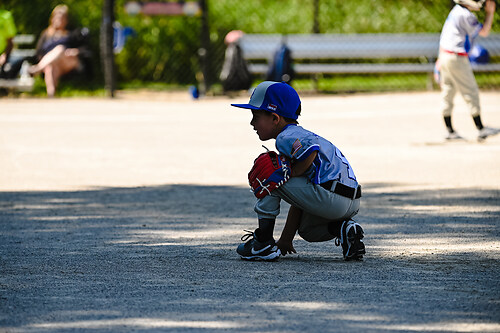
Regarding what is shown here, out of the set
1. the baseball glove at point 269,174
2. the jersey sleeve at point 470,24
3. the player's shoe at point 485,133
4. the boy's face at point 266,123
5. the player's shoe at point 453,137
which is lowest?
the player's shoe at point 453,137

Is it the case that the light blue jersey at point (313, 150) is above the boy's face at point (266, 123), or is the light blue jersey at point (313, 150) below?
below

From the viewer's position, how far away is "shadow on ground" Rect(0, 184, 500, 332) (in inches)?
145

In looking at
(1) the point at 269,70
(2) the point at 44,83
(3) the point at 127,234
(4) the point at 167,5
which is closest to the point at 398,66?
(1) the point at 269,70

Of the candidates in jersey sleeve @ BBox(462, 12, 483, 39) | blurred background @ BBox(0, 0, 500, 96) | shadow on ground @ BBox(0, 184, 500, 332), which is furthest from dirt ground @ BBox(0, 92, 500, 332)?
blurred background @ BBox(0, 0, 500, 96)

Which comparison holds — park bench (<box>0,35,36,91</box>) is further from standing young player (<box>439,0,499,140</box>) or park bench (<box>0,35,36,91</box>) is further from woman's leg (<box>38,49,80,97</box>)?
standing young player (<box>439,0,499,140</box>)

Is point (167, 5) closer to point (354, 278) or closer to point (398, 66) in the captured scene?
point (398, 66)

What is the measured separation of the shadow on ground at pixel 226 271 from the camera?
3.67 metres

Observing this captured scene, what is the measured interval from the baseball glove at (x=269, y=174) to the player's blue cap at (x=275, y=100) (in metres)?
0.26

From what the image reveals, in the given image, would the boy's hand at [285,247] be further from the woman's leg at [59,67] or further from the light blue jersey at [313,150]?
the woman's leg at [59,67]

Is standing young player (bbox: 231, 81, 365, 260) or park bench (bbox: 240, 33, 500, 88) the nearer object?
standing young player (bbox: 231, 81, 365, 260)

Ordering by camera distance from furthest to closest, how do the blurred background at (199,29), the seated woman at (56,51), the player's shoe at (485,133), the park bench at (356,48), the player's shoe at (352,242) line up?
the blurred background at (199,29)
the park bench at (356,48)
the seated woman at (56,51)
the player's shoe at (485,133)
the player's shoe at (352,242)

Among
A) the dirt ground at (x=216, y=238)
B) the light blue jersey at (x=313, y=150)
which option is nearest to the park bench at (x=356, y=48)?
the dirt ground at (x=216, y=238)

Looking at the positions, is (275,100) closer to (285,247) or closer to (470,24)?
(285,247)

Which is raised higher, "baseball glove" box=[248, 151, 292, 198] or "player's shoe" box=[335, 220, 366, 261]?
"baseball glove" box=[248, 151, 292, 198]
